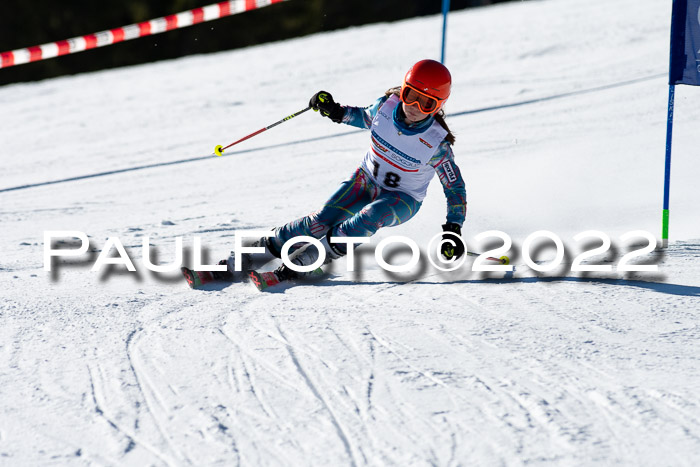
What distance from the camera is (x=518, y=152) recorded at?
7.73 metres

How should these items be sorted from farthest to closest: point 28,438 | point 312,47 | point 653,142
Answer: point 312,47, point 653,142, point 28,438

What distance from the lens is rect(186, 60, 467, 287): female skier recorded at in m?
4.44

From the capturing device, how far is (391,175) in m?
4.73

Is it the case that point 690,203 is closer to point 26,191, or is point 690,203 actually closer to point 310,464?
point 310,464

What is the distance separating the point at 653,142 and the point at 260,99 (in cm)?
517

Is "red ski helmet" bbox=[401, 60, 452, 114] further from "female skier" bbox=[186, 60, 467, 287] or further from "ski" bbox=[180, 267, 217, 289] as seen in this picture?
"ski" bbox=[180, 267, 217, 289]

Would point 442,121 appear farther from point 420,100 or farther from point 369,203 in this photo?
point 369,203

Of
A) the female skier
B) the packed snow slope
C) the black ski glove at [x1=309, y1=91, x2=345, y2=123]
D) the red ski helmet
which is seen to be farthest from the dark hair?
the packed snow slope

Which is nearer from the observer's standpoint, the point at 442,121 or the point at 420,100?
the point at 420,100

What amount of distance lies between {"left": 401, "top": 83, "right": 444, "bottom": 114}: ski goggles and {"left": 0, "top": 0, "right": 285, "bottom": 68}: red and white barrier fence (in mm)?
7627

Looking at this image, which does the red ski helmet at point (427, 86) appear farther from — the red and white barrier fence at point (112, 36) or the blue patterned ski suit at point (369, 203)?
the red and white barrier fence at point (112, 36)

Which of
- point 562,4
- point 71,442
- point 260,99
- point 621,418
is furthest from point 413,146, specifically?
point 562,4

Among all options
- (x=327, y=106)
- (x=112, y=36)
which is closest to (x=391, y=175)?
(x=327, y=106)

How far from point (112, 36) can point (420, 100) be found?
29.9ft
